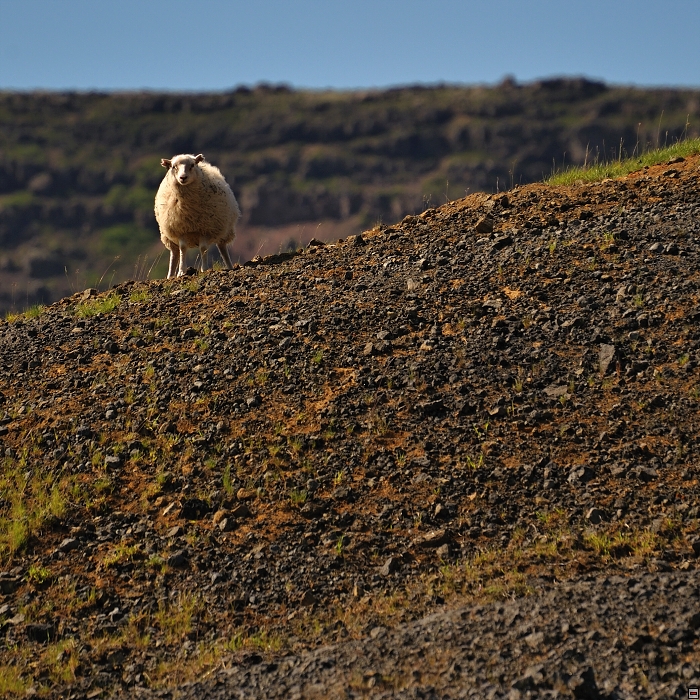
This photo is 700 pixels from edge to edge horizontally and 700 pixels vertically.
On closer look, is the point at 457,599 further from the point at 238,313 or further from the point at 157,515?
the point at 238,313

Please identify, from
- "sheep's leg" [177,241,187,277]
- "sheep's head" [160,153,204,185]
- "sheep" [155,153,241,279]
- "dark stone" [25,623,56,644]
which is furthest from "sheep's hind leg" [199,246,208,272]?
"dark stone" [25,623,56,644]

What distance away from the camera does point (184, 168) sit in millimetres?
17047

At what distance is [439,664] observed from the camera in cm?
711

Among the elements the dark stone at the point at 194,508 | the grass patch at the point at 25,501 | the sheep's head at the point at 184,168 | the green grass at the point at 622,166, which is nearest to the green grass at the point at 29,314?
the sheep's head at the point at 184,168

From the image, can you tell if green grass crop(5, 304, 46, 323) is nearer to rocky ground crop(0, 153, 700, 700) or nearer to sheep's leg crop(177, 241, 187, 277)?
rocky ground crop(0, 153, 700, 700)

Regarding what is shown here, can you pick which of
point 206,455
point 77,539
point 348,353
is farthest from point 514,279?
point 77,539

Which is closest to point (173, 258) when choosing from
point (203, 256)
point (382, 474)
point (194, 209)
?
point (203, 256)

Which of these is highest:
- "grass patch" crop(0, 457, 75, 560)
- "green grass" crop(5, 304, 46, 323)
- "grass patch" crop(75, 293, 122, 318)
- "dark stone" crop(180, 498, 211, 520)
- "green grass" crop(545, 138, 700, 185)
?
"green grass" crop(545, 138, 700, 185)

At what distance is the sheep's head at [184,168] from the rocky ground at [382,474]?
318cm

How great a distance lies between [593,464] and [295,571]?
313 centimetres

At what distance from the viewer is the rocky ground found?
24.7ft

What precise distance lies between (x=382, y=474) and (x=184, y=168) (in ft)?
29.6

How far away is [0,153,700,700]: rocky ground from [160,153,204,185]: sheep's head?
3176 millimetres

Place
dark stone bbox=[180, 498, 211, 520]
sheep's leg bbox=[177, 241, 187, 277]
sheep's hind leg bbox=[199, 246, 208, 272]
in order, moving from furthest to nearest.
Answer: sheep's hind leg bbox=[199, 246, 208, 272] → sheep's leg bbox=[177, 241, 187, 277] → dark stone bbox=[180, 498, 211, 520]
